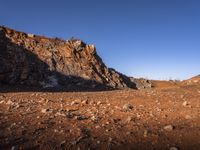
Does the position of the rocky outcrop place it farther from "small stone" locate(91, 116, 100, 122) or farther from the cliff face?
"small stone" locate(91, 116, 100, 122)

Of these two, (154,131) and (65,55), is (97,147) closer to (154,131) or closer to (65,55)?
(154,131)

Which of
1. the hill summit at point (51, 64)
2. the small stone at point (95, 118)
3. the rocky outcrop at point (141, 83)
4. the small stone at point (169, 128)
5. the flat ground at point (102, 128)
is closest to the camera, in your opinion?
the flat ground at point (102, 128)

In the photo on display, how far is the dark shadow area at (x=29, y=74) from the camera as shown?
1190 inches

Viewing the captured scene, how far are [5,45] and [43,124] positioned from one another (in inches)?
1005

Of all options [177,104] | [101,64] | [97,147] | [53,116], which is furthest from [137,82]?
[97,147]

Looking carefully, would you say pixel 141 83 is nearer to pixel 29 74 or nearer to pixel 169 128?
pixel 29 74

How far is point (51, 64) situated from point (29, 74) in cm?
380

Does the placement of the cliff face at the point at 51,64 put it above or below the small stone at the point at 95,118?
above

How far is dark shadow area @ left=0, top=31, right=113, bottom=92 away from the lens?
30219 millimetres

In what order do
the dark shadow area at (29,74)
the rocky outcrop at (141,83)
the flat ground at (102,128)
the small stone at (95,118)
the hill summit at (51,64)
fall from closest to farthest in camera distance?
the flat ground at (102,128)
the small stone at (95,118)
the dark shadow area at (29,74)
the hill summit at (51,64)
the rocky outcrop at (141,83)

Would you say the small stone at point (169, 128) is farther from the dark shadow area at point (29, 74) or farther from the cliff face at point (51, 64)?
the cliff face at point (51, 64)

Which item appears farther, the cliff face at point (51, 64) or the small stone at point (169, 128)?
the cliff face at point (51, 64)

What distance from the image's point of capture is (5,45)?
1309 inches

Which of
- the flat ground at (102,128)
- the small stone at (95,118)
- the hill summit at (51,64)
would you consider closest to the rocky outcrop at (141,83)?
the hill summit at (51,64)
